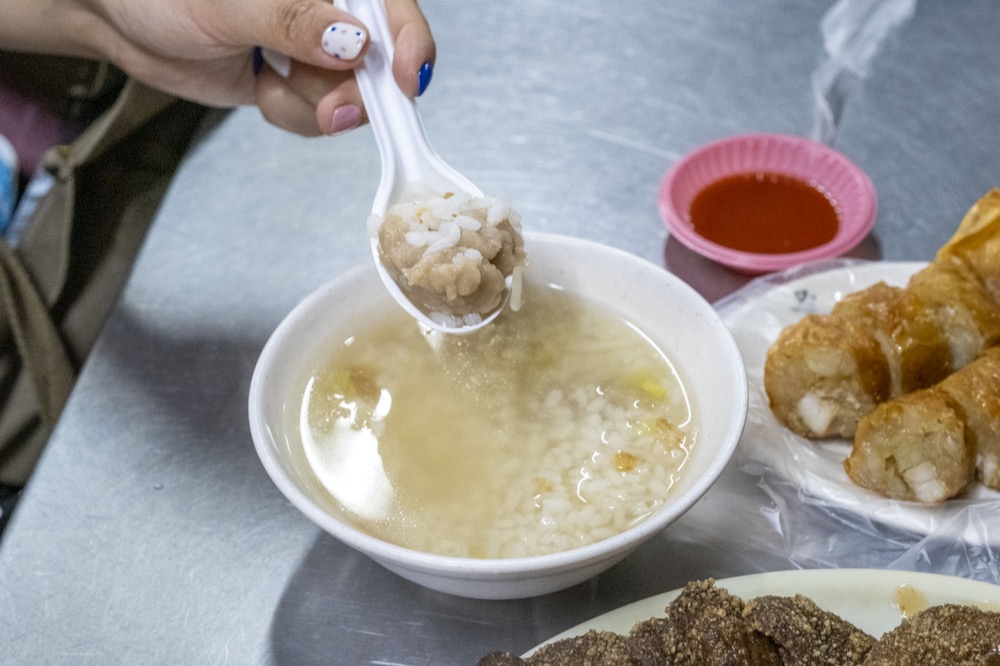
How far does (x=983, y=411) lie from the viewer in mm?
1572

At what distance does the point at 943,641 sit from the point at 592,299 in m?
0.86

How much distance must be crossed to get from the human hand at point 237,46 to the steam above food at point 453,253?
0.38m

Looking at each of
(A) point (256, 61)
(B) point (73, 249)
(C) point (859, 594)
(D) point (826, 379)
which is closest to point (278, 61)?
(A) point (256, 61)

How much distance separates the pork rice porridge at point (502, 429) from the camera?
1456mm

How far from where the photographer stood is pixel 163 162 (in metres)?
2.86

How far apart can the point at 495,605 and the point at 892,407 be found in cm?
75

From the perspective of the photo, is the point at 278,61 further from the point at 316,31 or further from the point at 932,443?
the point at 932,443

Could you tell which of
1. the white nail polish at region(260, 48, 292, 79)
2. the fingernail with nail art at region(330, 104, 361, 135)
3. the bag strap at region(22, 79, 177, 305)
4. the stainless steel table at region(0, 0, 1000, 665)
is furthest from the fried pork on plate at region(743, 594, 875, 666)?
the bag strap at region(22, 79, 177, 305)

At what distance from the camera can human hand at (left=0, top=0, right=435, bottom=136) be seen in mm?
1796

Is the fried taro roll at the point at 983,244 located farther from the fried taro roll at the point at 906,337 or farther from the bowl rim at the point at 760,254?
the bowl rim at the point at 760,254

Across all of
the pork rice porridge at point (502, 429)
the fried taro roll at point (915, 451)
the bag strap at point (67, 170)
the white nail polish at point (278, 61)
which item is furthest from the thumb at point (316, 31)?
the fried taro roll at point (915, 451)

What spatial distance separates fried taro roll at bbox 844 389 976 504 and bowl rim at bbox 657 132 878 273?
0.55 metres

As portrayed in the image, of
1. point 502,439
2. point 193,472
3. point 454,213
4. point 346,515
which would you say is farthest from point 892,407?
point 193,472

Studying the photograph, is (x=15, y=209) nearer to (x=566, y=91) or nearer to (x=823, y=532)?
(x=566, y=91)
